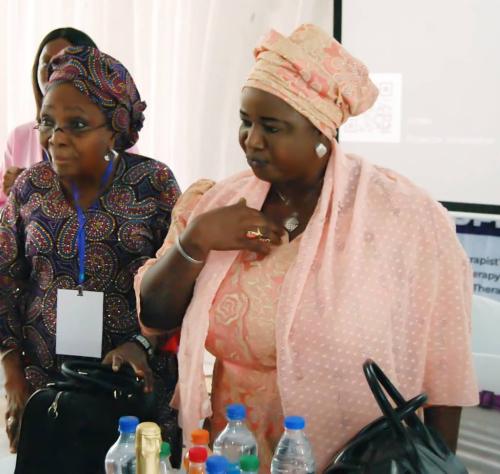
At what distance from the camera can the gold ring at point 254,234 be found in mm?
1563

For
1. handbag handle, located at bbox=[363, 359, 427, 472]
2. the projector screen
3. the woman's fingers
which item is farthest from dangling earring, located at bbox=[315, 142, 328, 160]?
the projector screen

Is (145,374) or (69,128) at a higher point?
(69,128)

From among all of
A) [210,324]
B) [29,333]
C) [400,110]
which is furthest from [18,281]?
[400,110]

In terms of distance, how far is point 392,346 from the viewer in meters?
1.51

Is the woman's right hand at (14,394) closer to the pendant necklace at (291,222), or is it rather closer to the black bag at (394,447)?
the pendant necklace at (291,222)

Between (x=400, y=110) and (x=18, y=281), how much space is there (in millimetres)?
1958

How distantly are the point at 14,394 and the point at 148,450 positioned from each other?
1.06 metres

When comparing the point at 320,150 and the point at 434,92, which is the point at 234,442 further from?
the point at 434,92

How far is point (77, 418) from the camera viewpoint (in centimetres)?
161

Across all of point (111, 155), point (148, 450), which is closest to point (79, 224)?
point (111, 155)

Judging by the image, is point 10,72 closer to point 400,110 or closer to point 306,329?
point 400,110

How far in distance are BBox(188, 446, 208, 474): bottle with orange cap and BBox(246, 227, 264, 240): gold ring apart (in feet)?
1.72

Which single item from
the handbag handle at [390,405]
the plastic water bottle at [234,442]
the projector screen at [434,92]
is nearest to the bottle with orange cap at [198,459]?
the plastic water bottle at [234,442]

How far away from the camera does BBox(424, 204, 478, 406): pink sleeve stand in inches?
60.0
